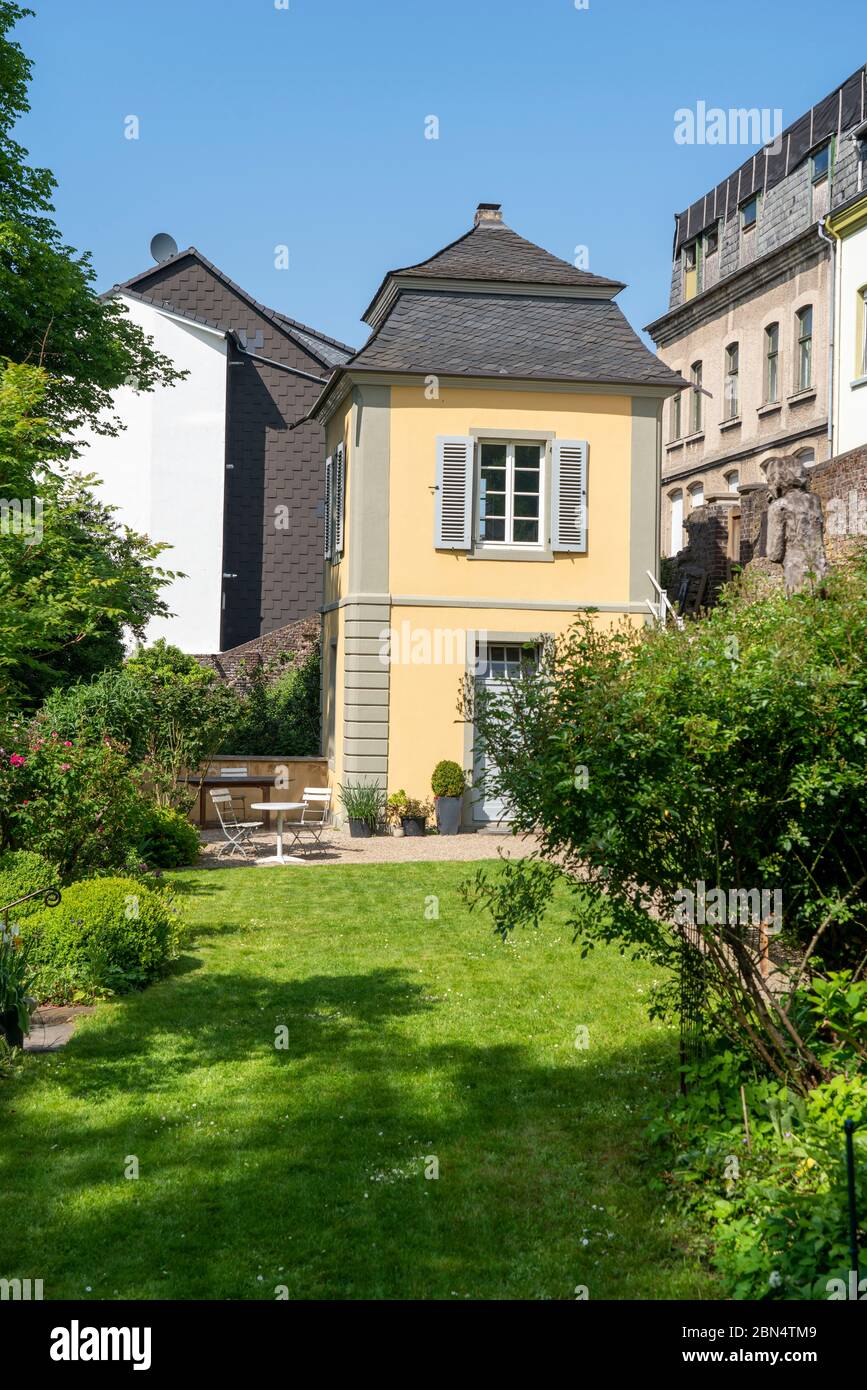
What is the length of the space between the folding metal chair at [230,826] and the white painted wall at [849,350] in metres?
14.5

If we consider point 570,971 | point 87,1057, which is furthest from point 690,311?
point 87,1057

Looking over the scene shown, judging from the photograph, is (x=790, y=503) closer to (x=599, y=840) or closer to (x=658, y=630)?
(x=658, y=630)

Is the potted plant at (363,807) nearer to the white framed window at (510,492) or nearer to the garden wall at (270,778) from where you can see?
the garden wall at (270,778)

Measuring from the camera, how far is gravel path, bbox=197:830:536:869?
54.4ft

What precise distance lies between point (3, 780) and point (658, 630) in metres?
6.61

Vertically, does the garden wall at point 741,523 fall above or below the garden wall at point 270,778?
above

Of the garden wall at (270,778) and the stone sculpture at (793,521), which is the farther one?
the garden wall at (270,778)

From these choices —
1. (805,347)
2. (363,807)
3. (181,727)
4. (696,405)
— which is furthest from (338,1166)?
(696,405)

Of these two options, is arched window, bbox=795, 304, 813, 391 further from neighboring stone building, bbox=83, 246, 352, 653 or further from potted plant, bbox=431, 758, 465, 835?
potted plant, bbox=431, 758, 465, 835

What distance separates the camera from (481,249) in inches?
840

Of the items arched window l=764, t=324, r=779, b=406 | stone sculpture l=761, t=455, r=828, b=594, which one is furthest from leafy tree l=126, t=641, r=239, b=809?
arched window l=764, t=324, r=779, b=406

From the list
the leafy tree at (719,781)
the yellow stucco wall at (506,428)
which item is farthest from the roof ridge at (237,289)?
the leafy tree at (719,781)

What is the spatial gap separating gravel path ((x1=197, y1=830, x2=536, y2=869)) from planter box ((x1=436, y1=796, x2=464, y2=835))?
0.19m

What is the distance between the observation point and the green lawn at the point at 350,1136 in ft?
16.7
